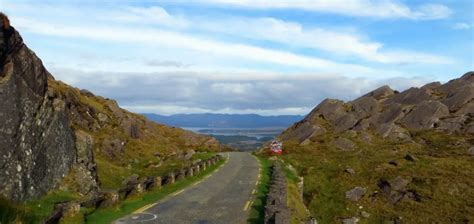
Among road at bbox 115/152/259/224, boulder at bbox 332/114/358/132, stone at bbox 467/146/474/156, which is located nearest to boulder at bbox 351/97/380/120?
boulder at bbox 332/114/358/132

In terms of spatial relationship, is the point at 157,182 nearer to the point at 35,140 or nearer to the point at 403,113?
the point at 35,140

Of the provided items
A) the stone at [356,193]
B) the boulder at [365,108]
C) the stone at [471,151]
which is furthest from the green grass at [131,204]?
the boulder at [365,108]

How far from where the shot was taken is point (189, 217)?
789 inches

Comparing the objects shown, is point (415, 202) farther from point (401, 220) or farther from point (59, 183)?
point (59, 183)

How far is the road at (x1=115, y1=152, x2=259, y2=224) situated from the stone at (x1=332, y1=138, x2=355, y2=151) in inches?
1543

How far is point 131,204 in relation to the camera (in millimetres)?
22906

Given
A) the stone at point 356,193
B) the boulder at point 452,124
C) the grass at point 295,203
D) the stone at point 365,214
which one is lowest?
the stone at point 365,214

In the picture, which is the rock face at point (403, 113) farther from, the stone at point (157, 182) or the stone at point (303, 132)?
Result: the stone at point (157, 182)

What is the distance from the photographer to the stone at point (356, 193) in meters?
43.4

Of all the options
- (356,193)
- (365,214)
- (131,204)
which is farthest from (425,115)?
(131,204)

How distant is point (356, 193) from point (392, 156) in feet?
61.8

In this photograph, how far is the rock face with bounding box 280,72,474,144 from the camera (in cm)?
7950

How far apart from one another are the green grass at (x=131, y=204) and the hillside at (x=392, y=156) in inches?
636

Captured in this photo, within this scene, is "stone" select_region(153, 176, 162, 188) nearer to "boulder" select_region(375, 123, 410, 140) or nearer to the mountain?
the mountain
